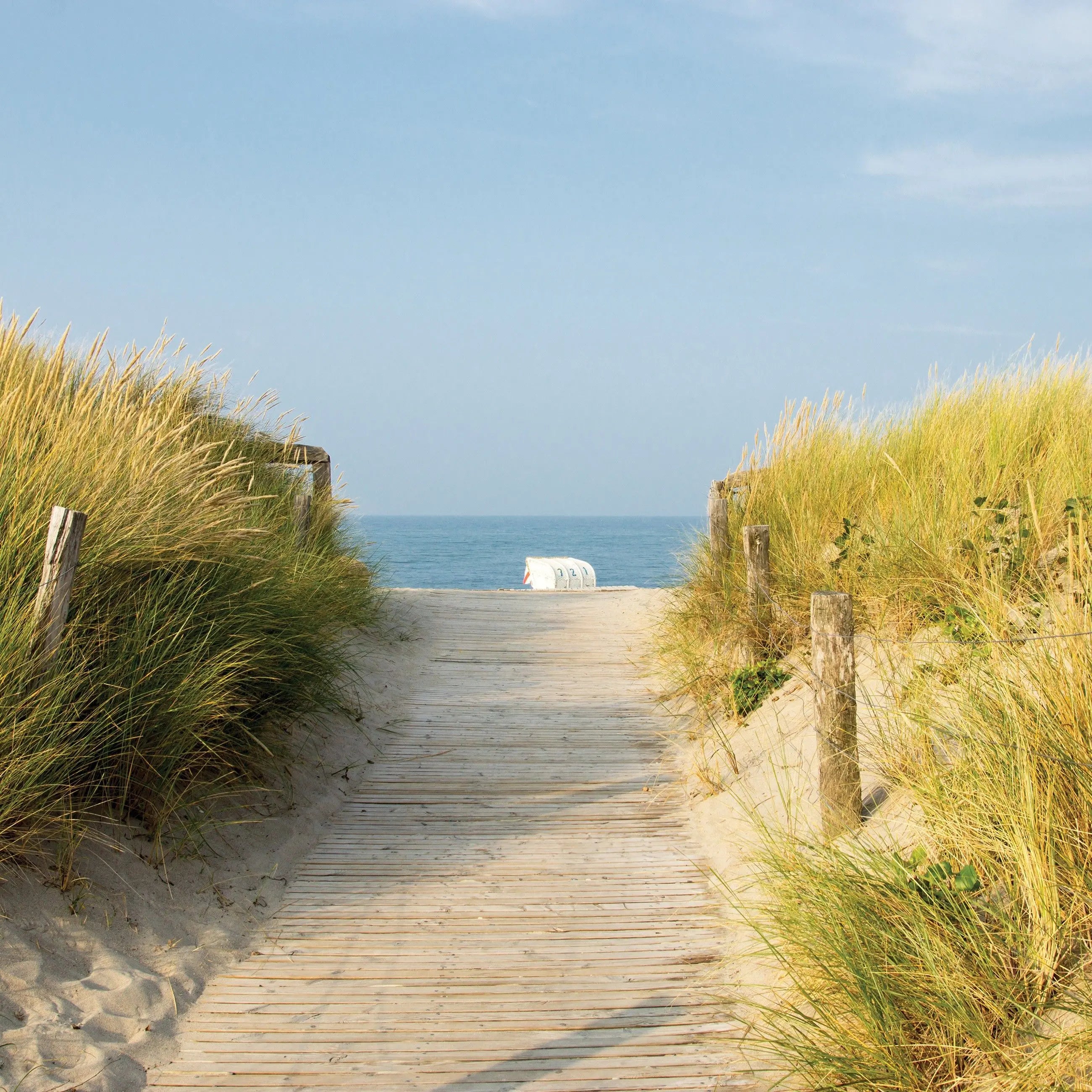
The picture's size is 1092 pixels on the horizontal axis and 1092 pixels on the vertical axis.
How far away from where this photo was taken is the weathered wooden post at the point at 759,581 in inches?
245

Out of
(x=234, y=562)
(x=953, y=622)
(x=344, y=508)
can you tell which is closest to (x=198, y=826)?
(x=234, y=562)

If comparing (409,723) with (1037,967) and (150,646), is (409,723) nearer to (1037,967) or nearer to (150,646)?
(150,646)

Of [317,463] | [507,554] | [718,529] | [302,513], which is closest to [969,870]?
[718,529]

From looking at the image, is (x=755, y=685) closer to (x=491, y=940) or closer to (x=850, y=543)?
(x=850, y=543)

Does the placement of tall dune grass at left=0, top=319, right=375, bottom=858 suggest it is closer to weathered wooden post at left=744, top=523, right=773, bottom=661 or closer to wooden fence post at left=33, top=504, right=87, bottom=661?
wooden fence post at left=33, top=504, right=87, bottom=661

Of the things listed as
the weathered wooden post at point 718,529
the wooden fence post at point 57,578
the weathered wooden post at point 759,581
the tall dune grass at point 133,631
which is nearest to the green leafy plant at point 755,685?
the weathered wooden post at point 759,581

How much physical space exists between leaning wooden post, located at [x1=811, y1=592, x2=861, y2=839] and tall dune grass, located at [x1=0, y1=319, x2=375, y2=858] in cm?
252

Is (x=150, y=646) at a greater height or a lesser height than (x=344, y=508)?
lesser

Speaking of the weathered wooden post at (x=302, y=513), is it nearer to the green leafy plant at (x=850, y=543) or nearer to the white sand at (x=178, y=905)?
the white sand at (x=178, y=905)

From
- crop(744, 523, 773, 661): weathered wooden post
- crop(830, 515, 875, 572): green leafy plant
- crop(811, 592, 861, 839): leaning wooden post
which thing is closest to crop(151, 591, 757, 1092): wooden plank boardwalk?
crop(811, 592, 861, 839): leaning wooden post

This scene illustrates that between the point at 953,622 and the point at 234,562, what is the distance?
3.54 metres

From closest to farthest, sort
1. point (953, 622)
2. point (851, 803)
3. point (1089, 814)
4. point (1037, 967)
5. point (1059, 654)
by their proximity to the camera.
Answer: point (1037, 967)
point (1089, 814)
point (1059, 654)
point (851, 803)
point (953, 622)

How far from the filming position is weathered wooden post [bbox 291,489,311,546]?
7602mm

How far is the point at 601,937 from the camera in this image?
4.05 metres
